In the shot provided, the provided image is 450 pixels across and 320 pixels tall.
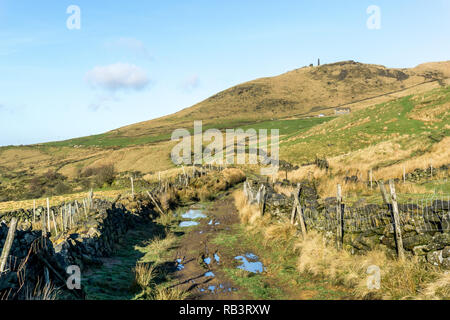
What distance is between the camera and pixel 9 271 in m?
6.37

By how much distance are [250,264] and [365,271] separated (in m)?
4.90

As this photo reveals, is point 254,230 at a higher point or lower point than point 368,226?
lower

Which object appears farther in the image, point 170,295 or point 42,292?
point 170,295

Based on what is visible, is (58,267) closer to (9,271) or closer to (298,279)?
(9,271)

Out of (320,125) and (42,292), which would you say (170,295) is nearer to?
(42,292)

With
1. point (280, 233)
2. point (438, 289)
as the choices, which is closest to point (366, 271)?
point (438, 289)

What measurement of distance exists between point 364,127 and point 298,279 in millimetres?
41828

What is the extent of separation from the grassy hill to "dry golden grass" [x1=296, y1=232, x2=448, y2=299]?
17974 mm

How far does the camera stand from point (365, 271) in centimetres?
890

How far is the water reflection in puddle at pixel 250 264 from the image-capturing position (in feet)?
39.3

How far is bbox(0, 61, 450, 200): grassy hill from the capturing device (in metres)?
35.8

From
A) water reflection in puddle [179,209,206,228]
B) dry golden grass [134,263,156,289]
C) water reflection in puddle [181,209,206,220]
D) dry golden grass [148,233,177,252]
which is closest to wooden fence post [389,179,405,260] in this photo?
dry golden grass [134,263,156,289]
